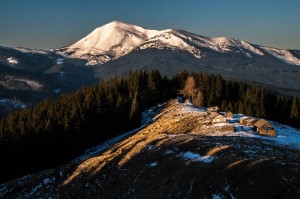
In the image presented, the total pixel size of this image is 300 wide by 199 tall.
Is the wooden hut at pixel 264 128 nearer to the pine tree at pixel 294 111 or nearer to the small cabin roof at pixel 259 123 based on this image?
the small cabin roof at pixel 259 123

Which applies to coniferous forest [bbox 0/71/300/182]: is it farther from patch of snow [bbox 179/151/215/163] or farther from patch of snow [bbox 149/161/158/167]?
patch of snow [bbox 179/151/215/163]

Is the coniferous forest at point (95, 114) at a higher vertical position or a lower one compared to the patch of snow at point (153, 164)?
lower

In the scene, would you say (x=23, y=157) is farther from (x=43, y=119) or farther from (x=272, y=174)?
(x=272, y=174)

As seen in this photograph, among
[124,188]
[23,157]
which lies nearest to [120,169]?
[124,188]

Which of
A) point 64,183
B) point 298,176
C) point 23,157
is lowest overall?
point 23,157

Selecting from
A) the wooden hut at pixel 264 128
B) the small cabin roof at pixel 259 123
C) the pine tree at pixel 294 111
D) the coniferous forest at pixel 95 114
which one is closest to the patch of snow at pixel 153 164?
the wooden hut at pixel 264 128

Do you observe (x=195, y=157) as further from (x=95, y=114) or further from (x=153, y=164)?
(x=95, y=114)

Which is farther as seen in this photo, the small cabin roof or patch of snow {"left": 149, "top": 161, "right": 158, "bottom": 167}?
the small cabin roof

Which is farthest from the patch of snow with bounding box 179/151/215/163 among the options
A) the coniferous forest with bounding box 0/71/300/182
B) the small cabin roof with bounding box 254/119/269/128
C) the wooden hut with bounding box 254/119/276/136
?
the coniferous forest with bounding box 0/71/300/182
